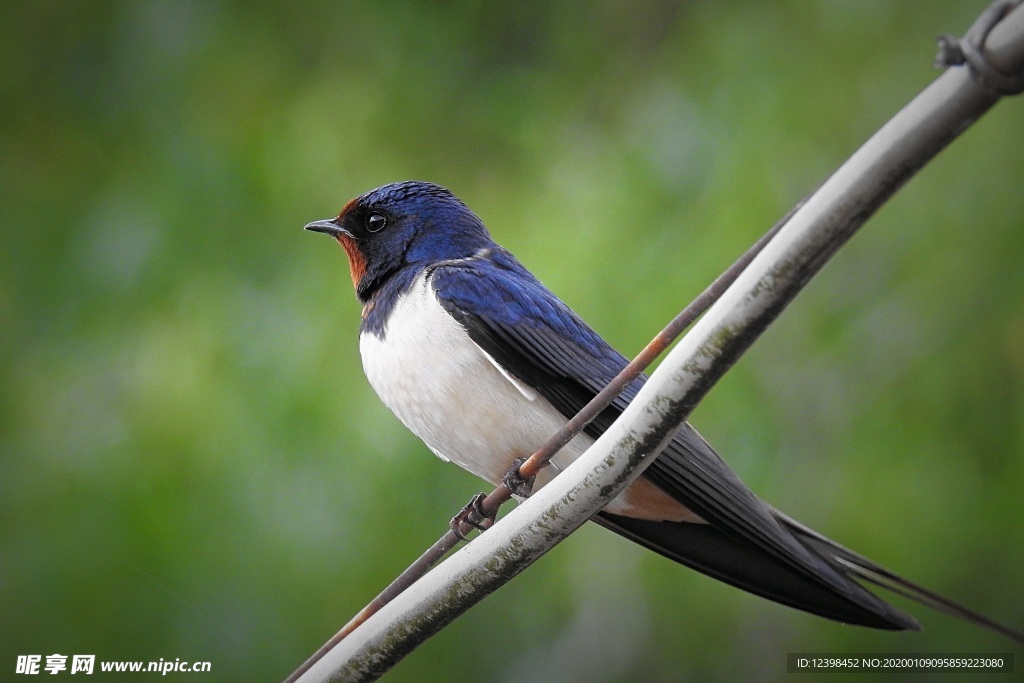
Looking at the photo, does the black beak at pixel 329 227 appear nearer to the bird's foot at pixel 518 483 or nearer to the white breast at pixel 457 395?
the white breast at pixel 457 395

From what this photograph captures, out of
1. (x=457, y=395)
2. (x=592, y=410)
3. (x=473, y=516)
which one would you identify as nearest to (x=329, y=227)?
(x=457, y=395)

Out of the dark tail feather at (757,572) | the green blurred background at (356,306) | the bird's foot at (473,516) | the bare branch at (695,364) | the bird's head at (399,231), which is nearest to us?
the bare branch at (695,364)

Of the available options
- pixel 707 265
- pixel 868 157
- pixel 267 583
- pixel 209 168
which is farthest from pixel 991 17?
pixel 209 168

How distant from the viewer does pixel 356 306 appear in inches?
82.7

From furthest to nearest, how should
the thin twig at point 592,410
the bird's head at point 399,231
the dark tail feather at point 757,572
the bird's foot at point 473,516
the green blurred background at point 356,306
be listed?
the green blurred background at point 356,306
the bird's head at point 399,231
the bird's foot at point 473,516
the dark tail feather at point 757,572
the thin twig at point 592,410

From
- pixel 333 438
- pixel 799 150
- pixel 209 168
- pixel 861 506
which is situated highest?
pixel 209 168

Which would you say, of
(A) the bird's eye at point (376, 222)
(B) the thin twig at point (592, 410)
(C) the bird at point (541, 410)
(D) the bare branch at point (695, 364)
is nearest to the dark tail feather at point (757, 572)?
(C) the bird at point (541, 410)

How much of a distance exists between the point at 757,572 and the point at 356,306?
114 centimetres

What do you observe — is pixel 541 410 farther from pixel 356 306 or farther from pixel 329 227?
pixel 356 306

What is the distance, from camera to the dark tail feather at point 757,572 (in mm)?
1096

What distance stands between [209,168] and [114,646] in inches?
39.9

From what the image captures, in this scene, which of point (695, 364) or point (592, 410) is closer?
point (695, 364)

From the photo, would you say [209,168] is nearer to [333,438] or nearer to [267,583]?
[333,438]

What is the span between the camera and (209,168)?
2230 mm
